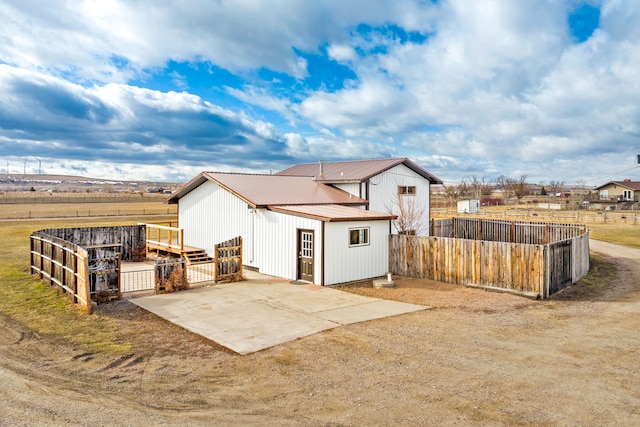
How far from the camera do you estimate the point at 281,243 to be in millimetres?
18812

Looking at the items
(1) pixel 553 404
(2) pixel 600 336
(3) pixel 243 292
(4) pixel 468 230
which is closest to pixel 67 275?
(3) pixel 243 292

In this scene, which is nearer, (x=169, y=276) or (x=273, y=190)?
(x=169, y=276)

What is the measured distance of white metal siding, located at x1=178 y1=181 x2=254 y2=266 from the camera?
20.8 meters

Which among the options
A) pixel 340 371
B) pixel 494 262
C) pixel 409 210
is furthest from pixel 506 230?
pixel 340 371

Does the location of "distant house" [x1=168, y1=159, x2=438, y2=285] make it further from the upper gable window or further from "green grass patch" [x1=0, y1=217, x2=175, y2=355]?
"green grass patch" [x1=0, y1=217, x2=175, y2=355]

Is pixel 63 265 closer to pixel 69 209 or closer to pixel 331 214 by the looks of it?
pixel 331 214

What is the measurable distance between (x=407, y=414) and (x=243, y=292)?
9794 millimetres

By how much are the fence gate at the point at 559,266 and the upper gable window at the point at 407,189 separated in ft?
36.4

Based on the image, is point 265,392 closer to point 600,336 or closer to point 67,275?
point 600,336

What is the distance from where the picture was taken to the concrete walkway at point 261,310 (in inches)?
445

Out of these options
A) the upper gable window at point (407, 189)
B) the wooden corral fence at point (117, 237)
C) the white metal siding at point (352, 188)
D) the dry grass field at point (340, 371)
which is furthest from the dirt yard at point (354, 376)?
the upper gable window at point (407, 189)

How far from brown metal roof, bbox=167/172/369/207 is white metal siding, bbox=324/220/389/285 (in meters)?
3.61

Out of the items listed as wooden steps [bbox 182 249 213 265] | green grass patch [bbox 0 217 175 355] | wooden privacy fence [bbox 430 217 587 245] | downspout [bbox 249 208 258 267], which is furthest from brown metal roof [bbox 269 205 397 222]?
wooden privacy fence [bbox 430 217 587 245]

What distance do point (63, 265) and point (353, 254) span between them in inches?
398
